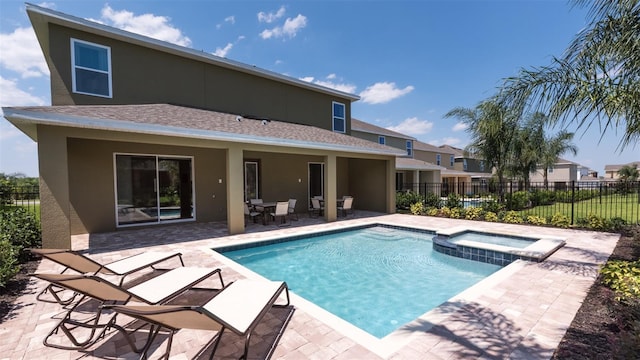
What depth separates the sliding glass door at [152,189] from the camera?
11.1 metres

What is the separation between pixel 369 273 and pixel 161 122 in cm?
761

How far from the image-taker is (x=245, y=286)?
4.04 meters

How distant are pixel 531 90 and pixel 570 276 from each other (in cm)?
407

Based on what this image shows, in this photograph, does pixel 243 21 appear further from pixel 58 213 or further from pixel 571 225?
pixel 571 225

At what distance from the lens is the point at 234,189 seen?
10109 millimetres

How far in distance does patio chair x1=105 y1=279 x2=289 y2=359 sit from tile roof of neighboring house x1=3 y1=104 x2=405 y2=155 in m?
6.42

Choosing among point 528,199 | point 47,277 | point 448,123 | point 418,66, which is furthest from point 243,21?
point 528,199

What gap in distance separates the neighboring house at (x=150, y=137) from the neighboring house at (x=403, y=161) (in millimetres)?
11204

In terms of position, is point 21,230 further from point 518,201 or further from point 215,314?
point 518,201

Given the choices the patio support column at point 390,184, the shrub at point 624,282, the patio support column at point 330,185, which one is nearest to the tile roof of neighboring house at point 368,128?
the patio support column at point 390,184

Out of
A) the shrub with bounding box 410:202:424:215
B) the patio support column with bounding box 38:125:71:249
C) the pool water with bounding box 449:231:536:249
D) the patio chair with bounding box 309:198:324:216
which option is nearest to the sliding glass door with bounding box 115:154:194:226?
the patio support column with bounding box 38:125:71:249

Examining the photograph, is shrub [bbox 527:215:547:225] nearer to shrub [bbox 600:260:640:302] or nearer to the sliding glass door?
shrub [bbox 600:260:640:302]

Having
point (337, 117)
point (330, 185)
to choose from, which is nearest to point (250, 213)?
point (330, 185)

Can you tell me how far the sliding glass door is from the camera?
36.3 feet
